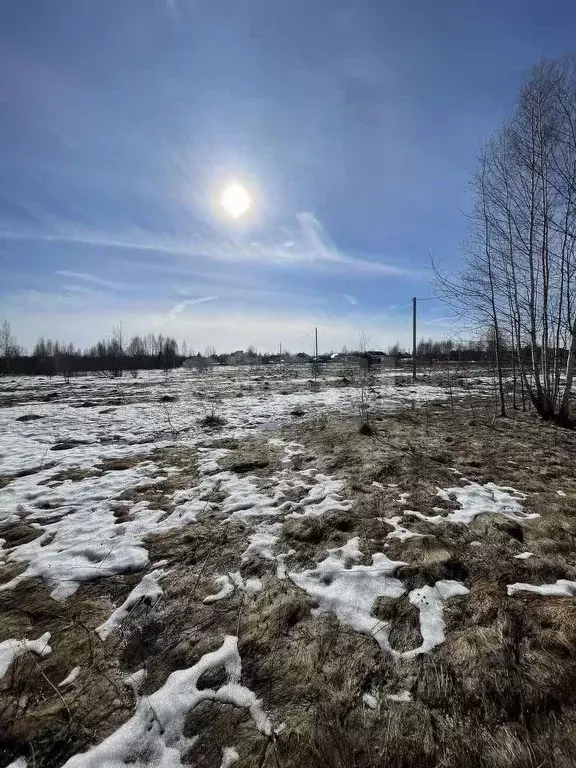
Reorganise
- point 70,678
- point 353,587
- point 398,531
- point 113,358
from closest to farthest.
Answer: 1. point 70,678
2. point 353,587
3. point 398,531
4. point 113,358

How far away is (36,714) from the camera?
172 centimetres

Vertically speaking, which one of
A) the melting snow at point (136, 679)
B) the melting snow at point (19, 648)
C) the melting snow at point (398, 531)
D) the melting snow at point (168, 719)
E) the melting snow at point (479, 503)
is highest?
the melting snow at point (479, 503)

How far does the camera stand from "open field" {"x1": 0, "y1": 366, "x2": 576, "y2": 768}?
1.62 meters

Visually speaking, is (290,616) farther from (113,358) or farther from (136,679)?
(113,358)

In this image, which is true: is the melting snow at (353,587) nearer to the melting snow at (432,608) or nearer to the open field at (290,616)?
the open field at (290,616)

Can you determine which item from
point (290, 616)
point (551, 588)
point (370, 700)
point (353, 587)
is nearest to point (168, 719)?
point (290, 616)

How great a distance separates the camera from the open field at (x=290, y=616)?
63.7 inches

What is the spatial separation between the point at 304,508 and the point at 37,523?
10.0ft

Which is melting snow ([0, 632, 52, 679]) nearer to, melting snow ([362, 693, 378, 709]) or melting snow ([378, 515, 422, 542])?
melting snow ([362, 693, 378, 709])

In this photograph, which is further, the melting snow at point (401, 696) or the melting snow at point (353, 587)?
the melting snow at point (353, 587)

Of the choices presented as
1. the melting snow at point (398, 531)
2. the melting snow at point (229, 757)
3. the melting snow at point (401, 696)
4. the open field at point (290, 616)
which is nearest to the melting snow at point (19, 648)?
the open field at point (290, 616)

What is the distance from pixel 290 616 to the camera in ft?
7.85

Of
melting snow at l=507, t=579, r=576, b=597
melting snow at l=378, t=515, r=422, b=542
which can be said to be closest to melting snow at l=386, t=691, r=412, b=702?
melting snow at l=507, t=579, r=576, b=597

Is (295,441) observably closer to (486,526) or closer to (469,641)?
(486,526)
